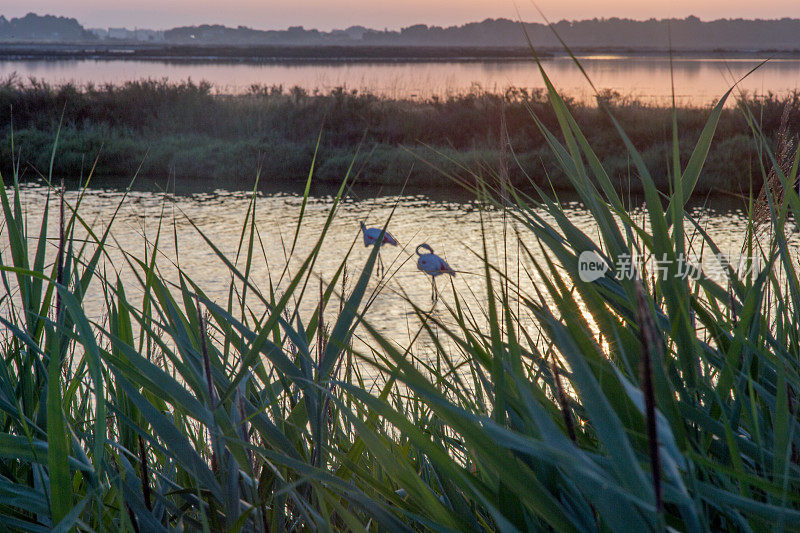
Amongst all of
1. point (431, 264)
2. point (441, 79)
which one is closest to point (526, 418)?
point (431, 264)

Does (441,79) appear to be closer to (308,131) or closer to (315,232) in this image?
(308,131)

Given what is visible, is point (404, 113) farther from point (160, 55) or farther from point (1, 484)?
Result: point (160, 55)

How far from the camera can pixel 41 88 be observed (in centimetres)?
1602

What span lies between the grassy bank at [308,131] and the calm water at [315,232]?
1.05 meters

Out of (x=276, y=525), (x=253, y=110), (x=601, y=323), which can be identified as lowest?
(x=276, y=525)

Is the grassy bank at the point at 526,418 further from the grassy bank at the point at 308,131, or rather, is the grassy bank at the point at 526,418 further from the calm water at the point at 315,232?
the grassy bank at the point at 308,131

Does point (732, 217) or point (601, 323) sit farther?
point (732, 217)

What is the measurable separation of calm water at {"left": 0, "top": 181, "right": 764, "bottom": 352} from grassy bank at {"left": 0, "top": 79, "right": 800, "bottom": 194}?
1048 millimetres

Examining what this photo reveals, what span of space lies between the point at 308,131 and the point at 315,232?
263 inches

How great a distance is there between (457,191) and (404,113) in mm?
3293

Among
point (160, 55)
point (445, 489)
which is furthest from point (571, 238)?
point (160, 55)

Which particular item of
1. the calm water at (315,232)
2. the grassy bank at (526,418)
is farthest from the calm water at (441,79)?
the grassy bank at (526,418)

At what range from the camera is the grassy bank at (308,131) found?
1231 cm

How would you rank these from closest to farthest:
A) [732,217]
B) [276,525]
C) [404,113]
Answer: [276,525] < [732,217] < [404,113]
